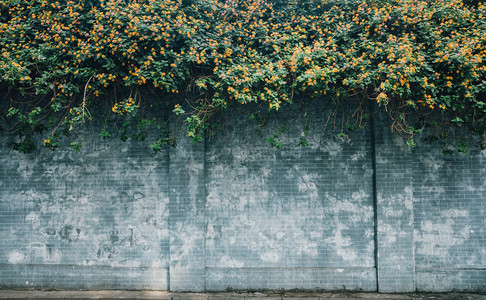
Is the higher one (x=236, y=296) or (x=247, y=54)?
(x=247, y=54)

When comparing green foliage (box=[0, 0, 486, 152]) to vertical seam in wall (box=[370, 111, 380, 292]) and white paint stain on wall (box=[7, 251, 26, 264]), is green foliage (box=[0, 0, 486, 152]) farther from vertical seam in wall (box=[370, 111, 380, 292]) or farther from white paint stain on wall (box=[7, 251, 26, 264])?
white paint stain on wall (box=[7, 251, 26, 264])

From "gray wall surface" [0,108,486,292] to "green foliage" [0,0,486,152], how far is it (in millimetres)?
631

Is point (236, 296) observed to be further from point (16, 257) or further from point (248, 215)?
point (16, 257)

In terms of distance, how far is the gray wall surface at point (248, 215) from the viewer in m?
6.29

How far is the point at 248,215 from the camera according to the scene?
6.49 meters

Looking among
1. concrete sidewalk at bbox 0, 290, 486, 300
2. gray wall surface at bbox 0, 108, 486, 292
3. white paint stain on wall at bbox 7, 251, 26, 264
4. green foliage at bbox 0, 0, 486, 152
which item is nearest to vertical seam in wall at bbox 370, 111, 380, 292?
gray wall surface at bbox 0, 108, 486, 292

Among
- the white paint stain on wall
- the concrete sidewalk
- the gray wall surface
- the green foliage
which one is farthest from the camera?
the white paint stain on wall

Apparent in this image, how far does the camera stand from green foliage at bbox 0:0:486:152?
17.7 feet

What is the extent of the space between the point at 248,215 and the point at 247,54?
294cm

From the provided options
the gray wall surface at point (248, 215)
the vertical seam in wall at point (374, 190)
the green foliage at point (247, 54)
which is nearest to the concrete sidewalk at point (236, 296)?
the gray wall surface at point (248, 215)

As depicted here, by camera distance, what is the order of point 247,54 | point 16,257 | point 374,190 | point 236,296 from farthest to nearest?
point 16,257 → point 374,190 → point 236,296 → point 247,54

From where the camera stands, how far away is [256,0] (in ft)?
20.1

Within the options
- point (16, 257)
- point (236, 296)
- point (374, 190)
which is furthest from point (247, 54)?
point (16, 257)

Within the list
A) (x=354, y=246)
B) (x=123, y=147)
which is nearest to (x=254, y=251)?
(x=354, y=246)
